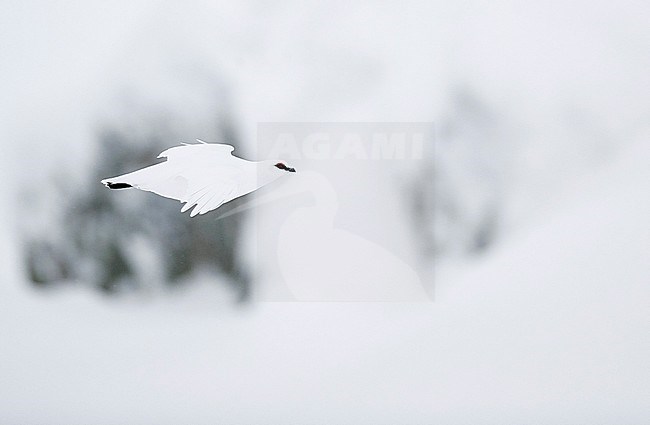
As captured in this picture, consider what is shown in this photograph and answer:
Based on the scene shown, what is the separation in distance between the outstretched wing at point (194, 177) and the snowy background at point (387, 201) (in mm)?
36

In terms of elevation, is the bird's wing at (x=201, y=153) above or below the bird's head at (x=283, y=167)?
above

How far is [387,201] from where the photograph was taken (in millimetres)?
1869

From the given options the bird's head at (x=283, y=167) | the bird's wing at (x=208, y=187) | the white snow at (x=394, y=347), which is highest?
the bird's head at (x=283, y=167)

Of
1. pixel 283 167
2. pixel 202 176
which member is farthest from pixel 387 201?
pixel 202 176

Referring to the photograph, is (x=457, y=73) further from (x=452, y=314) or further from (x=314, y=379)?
(x=314, y=379)

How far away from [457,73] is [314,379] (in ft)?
2.97

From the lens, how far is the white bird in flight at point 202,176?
73.5 inches

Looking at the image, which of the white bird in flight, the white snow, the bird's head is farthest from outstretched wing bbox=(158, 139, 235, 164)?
the white snow

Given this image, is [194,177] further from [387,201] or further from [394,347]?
[394,347]

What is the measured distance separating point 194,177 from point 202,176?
21 millimetres

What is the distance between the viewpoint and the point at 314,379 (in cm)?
191

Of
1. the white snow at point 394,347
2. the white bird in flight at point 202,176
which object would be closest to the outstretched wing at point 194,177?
the white bird in flight at point 202,176

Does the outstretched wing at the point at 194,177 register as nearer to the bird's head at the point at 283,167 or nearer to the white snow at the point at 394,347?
the bird's head at the point at 283,167

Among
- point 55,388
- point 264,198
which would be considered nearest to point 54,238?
point 55,388
